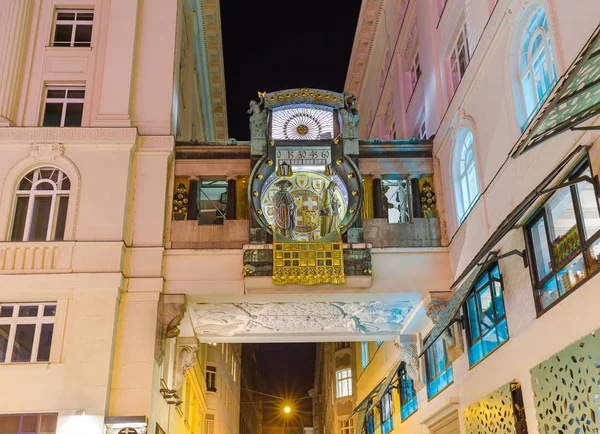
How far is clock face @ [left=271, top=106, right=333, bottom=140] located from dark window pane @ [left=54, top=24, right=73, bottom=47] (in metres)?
7.06

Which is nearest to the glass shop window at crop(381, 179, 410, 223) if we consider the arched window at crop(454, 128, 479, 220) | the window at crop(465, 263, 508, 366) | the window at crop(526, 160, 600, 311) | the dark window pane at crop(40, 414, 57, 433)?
the arched window at crop(454, 128, 479, 220)

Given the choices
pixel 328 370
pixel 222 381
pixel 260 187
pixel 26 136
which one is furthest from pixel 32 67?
pixel 328 370

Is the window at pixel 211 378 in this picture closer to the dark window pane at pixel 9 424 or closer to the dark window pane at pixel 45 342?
the dark window pane at pixel 45 342

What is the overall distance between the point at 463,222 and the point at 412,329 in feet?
17.5

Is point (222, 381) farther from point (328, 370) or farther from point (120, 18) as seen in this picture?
point (120, 18)

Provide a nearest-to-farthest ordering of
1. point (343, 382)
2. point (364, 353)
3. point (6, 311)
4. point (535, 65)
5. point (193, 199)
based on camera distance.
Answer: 1. point (535, 65)
2. point (6, 311)
3. point (193, 199)
4. point (364, 353)
5. point (343, 382)

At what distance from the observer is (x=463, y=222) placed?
1798cm

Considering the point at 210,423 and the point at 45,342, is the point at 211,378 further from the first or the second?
the point at 45,342

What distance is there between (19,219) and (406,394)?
44.5ft

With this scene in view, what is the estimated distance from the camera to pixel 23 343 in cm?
1802

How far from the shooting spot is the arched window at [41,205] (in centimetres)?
1925

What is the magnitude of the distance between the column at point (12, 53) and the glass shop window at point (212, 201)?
5836 millimetres

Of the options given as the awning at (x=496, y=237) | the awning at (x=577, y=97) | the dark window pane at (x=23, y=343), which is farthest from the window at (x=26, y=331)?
the awning at (x=577, y=97)

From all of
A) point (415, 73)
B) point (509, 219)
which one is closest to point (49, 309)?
point (509, 219)
